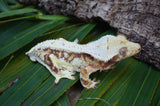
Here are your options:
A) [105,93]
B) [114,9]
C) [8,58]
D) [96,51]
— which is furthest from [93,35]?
[8,58]

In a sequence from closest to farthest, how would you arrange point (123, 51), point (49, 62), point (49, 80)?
1. point (123, 51)
2. point (49, 80)
3. point (49, 62)

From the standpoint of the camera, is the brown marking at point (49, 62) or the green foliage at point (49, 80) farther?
the brown marking at point (49, 62)

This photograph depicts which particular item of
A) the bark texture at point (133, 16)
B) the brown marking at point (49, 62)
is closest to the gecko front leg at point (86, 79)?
the brown marking at point (49, 62)

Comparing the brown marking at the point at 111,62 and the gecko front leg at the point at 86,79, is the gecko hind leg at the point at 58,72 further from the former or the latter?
the brown marking at the point at 111,62

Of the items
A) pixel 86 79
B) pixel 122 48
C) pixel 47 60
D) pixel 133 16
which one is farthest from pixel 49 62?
pixel 133 16

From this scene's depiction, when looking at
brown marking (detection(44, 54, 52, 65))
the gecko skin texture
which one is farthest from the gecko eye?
brown marking (detection(44, 54, 52, 65))

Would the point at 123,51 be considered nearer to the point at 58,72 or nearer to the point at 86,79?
the point at 86,79
